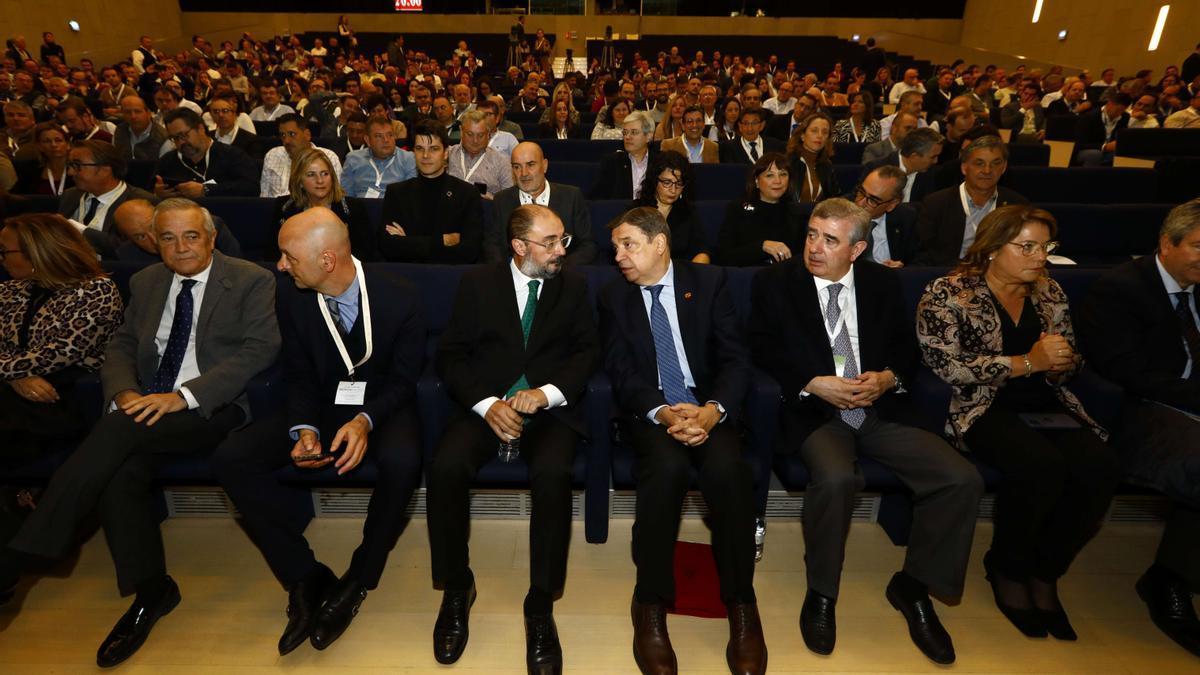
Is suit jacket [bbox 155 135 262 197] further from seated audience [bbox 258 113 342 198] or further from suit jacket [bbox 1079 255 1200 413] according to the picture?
suit jacket [bbox 1079 255 1200 413]

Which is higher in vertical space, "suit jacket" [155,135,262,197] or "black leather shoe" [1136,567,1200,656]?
"suit jacket" [155,135,262,197]

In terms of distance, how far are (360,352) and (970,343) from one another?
84.6 inches

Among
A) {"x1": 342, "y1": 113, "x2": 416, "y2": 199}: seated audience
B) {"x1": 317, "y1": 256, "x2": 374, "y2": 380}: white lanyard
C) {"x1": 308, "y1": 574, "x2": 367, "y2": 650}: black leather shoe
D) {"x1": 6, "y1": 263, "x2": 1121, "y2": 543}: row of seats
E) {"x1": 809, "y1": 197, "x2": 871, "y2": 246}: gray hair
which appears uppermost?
{"x1": 809, "y1": 197, "x2": 871, "y2": 246}: gray hair

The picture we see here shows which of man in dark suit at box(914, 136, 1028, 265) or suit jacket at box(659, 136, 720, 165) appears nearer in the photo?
man in dark suit at box(914, 136, 1028, 265)

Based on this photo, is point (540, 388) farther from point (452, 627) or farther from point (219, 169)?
point (219, 169)

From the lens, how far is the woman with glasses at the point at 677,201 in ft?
10.7

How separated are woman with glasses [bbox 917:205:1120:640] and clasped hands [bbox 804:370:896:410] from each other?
23 cm

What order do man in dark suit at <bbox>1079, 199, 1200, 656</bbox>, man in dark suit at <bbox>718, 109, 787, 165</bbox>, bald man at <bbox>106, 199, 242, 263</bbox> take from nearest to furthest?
1. man in dark suit at <bbox>1079, 199, 1200, 656</bbox>
2. bald man at <bbox>106, 199, 242, 263</bbox>
3. man in dark suit at <bbox>718, 109, 787, 165</bbox>

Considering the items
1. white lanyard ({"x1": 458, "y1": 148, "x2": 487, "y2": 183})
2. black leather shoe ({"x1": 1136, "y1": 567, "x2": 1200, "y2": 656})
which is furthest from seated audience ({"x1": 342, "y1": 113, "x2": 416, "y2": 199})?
black leather shoe ({"x1": 1136, "y1": 567, "x2": 1200, "y2": 656})

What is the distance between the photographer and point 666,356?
88.9 inches

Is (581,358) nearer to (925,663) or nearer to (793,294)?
(793,294)

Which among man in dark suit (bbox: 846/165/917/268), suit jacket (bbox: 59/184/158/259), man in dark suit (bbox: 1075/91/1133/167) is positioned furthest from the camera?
man in dark suit (bbox: 1075/91/1133/167)

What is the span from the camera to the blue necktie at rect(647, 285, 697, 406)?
7.38 feet

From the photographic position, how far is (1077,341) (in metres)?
2.36
